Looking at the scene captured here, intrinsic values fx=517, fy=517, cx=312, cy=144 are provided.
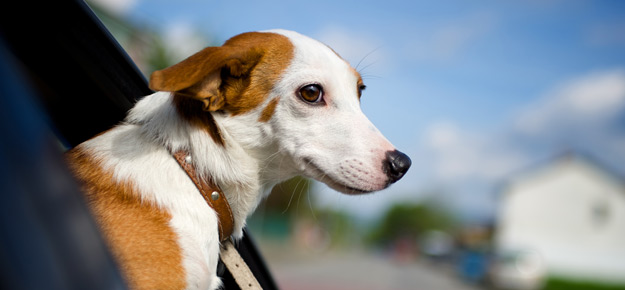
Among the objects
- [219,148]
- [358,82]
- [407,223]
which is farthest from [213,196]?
[407,223]

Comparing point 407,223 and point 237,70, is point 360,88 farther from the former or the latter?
point 407,223

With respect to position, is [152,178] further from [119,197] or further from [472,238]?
[472,238]

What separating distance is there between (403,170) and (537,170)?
49608 mm

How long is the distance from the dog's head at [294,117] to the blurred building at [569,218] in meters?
44.2

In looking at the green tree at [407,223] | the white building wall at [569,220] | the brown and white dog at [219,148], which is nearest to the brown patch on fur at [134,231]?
the brown and white dog at [219,148]

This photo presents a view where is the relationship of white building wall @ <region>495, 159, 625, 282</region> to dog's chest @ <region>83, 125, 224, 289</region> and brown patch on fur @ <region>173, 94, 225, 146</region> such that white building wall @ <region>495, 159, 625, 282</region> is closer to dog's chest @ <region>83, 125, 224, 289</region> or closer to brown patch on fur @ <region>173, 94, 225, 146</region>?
brown patch on fur @ <region>173, 94, 225, 146</region>

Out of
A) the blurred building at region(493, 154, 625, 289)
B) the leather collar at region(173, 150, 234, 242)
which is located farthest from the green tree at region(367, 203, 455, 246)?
the leather collar at region(173, 150, 234, 242)

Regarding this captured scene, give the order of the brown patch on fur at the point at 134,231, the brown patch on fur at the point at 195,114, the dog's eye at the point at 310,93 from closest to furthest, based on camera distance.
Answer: the brown patch on fur at the point at 134,231
the brown patch on fur at the point at 195,114
the dog's eye at the point at 310,93

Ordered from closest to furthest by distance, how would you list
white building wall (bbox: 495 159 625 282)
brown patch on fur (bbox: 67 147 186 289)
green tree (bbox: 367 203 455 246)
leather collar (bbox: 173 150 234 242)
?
brown patch on fur (bbox: 67 147 186 289) < leather collar (bbox: 173 150 234 242) < white building wall (bbox: 495 159 625 282) < green tree (bbox: 367 203 455 246)

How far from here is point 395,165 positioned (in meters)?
2.08

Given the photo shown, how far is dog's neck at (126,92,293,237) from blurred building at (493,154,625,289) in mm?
44381

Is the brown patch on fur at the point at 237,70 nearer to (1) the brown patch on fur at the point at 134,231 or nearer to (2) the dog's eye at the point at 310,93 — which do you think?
(2) the dog's eye at the point at 310,93

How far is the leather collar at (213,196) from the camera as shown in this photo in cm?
171

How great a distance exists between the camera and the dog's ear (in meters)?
1.62
